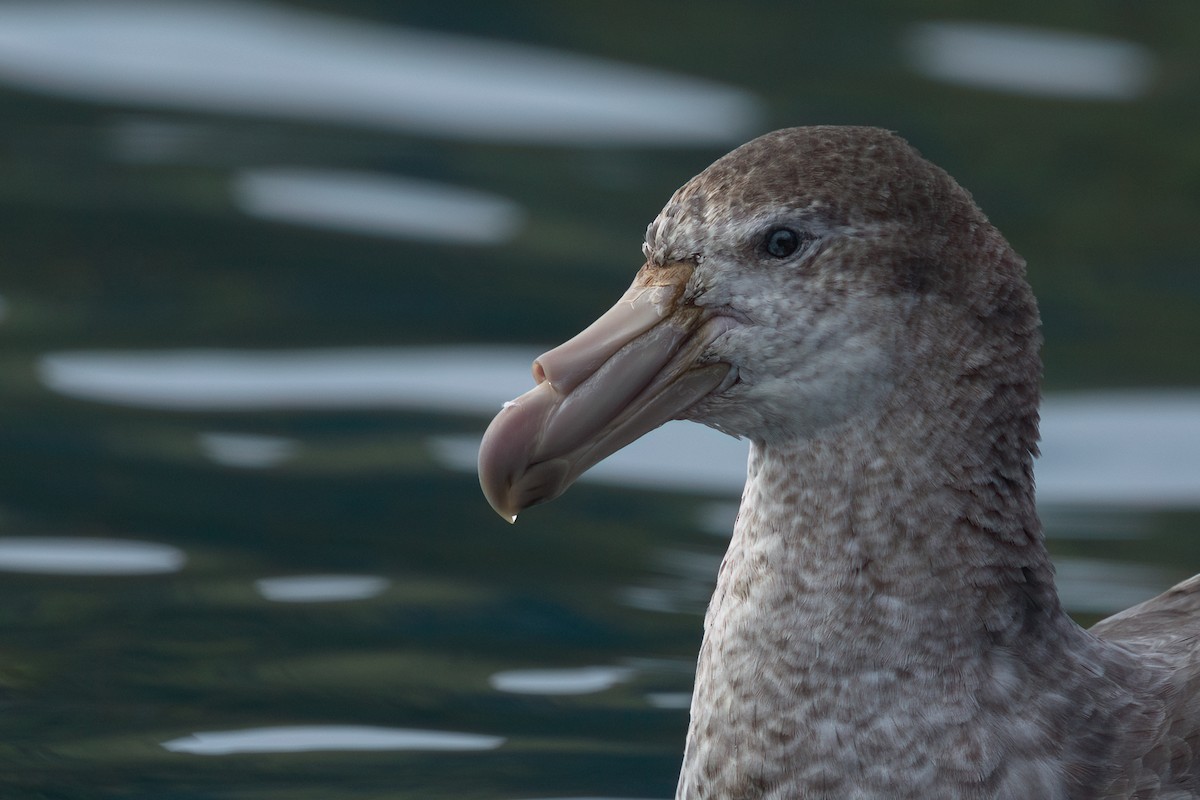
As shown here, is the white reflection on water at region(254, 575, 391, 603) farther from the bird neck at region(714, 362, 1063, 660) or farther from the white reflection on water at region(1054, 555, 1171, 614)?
the bird neck at region(714, 362, 1063, 660)

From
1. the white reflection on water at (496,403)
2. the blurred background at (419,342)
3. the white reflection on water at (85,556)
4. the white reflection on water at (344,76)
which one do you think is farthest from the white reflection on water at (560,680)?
the white reflection on water at (344,76)

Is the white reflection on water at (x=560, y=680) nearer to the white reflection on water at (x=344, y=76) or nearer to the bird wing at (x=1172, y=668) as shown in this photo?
the bird wing at (x=1172, y=668)

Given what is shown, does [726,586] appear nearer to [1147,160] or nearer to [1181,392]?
[1181,392]

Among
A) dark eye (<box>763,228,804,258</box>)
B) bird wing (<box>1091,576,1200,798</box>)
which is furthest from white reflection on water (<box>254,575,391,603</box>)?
dark eye (<box>763,228,804,258</box>)

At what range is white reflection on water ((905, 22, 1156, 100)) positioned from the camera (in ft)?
28.6

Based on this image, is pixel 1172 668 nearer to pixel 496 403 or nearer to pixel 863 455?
pixel 863 455

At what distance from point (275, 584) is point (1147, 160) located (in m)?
4.06

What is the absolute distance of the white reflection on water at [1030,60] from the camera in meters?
8.72

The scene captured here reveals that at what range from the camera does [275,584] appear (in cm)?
537

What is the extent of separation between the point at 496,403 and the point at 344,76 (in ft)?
8.82

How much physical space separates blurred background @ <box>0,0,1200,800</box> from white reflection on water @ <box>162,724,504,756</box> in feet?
0.04

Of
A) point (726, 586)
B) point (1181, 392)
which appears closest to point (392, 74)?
point (1181, 392)

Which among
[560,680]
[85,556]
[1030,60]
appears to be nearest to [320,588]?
[85,556]

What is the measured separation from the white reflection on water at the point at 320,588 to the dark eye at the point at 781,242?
2.12 meters
